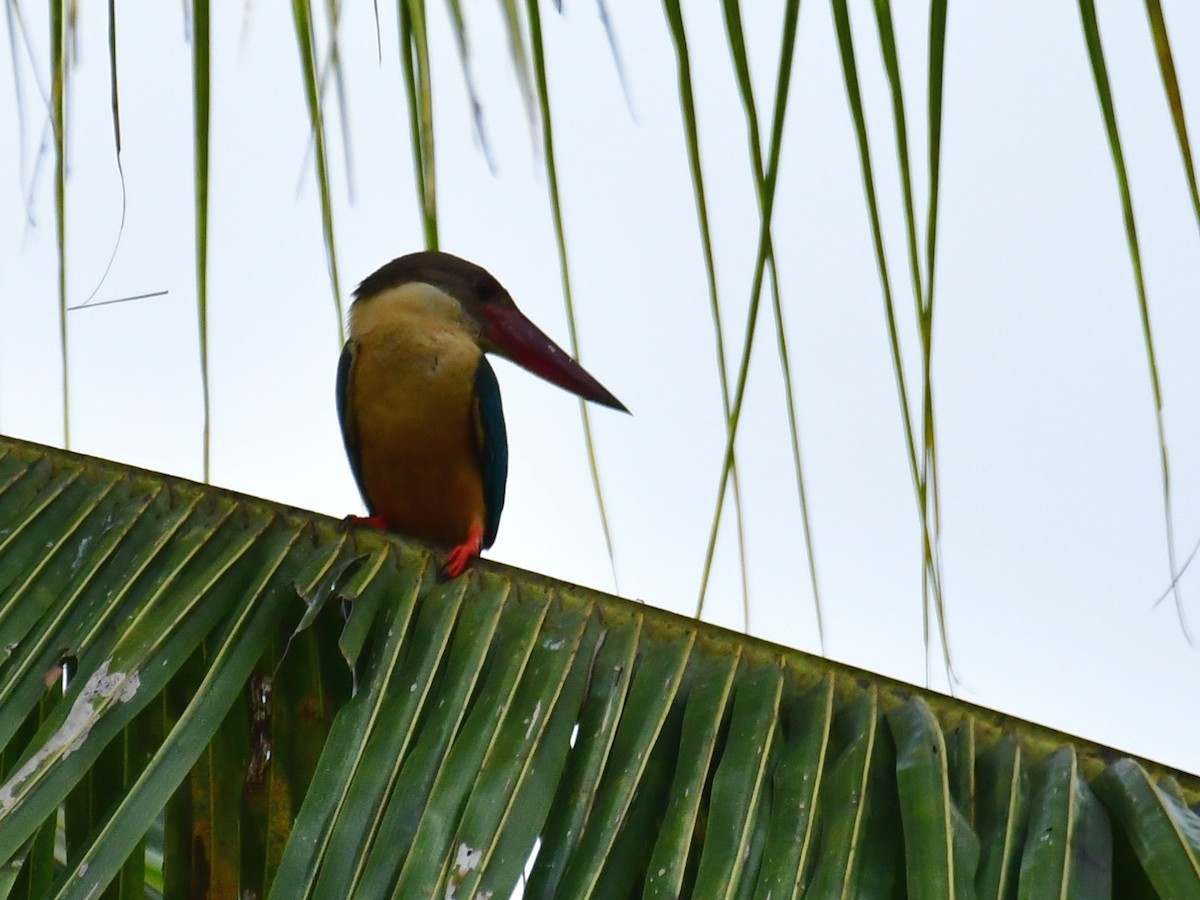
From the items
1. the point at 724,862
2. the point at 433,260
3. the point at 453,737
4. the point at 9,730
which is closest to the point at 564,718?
the point at 453,737

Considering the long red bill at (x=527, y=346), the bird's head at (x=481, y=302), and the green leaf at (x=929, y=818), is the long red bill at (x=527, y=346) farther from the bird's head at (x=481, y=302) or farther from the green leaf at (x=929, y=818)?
the green leaf at (x=929, y=818)

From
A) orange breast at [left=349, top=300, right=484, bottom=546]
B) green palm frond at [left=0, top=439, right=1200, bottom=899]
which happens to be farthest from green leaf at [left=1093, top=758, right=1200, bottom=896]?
orange breast at [left=349, top=300, right=484, bottom=546]

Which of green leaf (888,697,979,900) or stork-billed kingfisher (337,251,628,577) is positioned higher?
stork-billed kingfisher (337,251,628,577)

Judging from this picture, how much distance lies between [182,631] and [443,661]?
1.11 ft

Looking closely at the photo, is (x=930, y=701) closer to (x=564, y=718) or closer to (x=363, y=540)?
(x=564, y=718)

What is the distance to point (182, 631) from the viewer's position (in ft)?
6.03

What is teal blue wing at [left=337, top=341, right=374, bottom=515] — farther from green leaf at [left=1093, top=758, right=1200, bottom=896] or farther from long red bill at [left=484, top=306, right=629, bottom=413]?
green leaf at [left=1093, top=758, right=1200, bottom=896]

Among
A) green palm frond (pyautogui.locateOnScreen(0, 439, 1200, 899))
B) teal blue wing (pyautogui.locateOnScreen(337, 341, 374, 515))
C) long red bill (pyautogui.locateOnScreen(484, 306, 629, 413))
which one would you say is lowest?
green palm frond (pyautogui.locateOnScreen(0, 439, 1200, 899))

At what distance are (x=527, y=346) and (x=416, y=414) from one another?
44 cm

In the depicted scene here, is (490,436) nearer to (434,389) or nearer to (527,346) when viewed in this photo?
(434,389)

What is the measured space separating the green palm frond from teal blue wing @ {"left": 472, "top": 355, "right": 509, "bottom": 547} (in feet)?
4.10

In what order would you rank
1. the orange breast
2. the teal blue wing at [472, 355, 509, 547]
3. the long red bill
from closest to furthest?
the orange breast
the teal blue wing at [472, 355, 509, 547]
the long red bill

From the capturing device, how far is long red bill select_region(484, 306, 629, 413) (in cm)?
351

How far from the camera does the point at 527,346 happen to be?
362 centimetres
